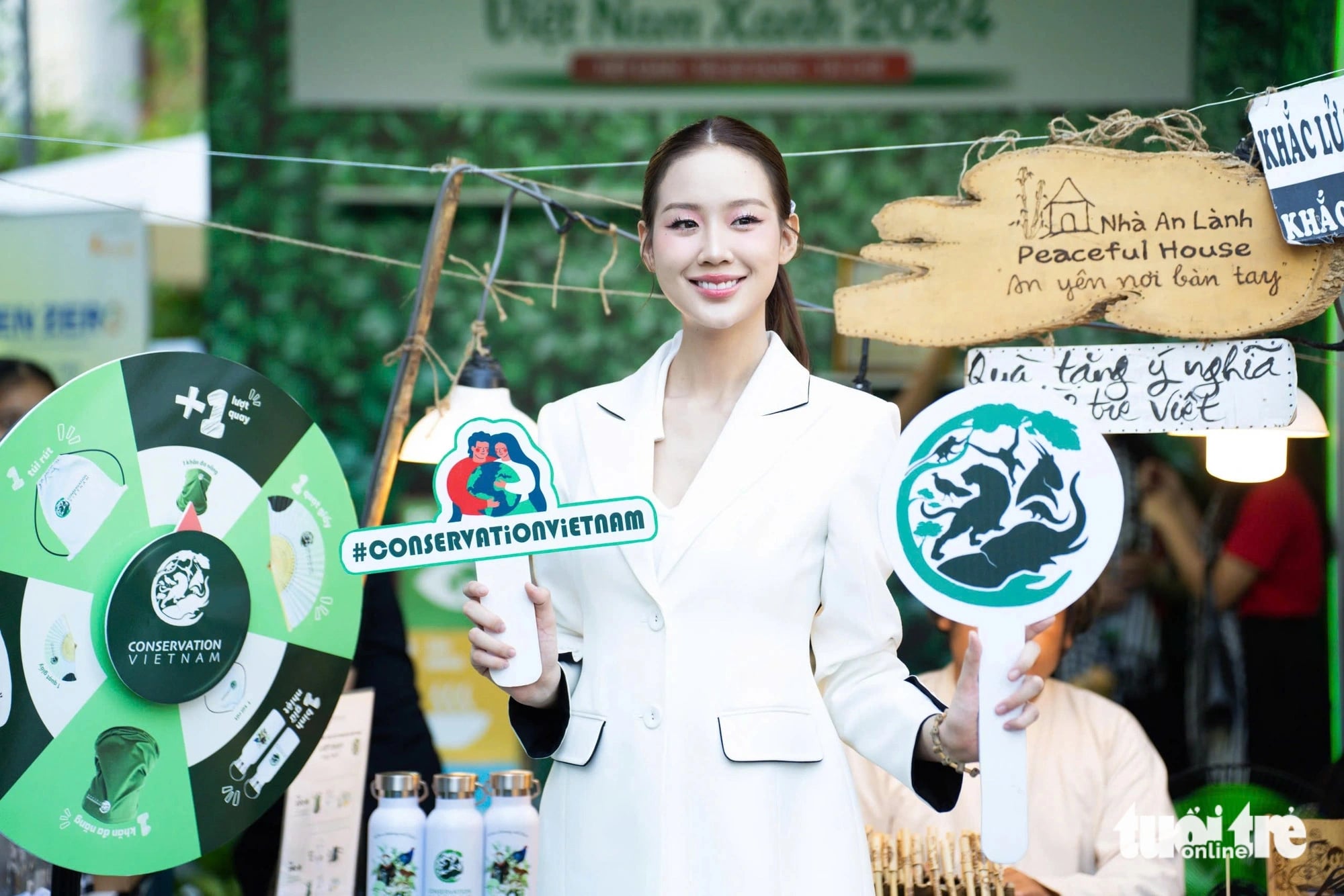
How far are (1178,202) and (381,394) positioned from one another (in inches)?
153

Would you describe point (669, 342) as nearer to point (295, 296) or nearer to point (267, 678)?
point (267, 678)

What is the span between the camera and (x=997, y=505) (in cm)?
188

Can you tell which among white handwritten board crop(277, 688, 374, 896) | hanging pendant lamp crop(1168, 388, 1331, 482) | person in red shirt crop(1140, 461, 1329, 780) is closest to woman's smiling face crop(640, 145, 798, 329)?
white handwritten board crop(277, 688, 374, 896)

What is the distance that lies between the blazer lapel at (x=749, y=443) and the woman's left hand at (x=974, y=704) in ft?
1.20

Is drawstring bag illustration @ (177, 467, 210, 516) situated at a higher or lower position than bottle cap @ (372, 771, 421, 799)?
higher

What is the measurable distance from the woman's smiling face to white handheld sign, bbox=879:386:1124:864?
0.98 ft

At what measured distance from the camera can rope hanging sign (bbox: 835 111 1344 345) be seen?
223 centimetres

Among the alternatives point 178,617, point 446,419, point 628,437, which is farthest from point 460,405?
point 628,437

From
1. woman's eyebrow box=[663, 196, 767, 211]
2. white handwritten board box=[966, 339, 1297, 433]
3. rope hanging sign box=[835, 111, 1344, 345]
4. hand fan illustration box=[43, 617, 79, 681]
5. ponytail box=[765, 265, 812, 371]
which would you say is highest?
rope hanging sign box=[835, 111, 1344, 345]

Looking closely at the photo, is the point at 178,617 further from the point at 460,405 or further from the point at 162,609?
the point at 460,405

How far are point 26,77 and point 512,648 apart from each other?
478 centimetres

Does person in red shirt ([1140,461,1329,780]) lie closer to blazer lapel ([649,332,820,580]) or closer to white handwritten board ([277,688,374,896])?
white handwritten board ([277,688,374,896])

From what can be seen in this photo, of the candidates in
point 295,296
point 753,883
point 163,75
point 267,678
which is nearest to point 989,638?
point 753,883

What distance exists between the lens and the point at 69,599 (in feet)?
7.00
